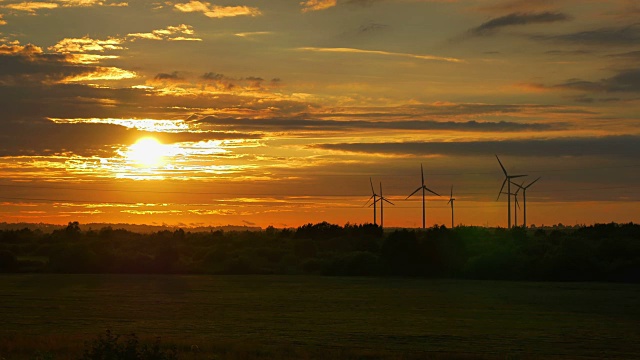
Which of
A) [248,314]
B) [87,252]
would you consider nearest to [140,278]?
[87,252]

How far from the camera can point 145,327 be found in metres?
53.0

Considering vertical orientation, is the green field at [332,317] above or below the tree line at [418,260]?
below

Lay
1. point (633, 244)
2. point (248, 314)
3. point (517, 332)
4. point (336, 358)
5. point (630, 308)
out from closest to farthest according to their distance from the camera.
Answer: point (336, 358) → point (517, 332) → point (248, 314) → point (630, 308) → point (633, 244)

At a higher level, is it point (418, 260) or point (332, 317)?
point (418, 260)

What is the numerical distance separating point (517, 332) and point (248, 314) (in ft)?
65.9

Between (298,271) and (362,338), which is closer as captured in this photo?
Result: (362,338)

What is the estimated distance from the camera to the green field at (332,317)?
43.3 metres

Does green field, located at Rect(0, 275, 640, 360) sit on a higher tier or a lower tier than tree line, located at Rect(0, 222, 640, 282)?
lower

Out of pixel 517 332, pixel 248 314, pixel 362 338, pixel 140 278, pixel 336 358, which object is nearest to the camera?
pixel 336 358

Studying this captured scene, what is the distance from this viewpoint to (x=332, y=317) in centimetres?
6112

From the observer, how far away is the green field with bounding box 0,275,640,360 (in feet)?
142

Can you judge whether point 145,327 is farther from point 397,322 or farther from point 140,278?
point 140,278

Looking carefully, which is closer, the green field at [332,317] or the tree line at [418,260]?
the green field at [332,317]

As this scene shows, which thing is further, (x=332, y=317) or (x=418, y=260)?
(x=418, y=260)
